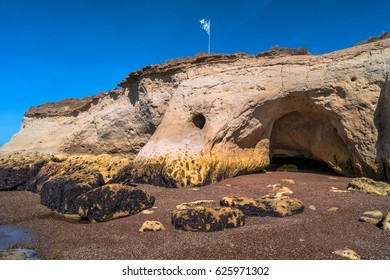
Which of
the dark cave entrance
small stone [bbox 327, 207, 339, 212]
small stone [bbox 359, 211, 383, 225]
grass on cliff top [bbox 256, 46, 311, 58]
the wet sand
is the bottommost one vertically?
the wet sand

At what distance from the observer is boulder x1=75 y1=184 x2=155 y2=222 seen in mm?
5578

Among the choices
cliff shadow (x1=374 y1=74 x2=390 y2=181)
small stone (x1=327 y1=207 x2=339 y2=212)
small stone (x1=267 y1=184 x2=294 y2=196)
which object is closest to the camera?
small stone (x1=327 y1=207 x2=339 y2=212)

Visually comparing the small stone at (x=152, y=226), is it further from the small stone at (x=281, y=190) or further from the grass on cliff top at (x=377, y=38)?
the grass on cliff top at (x=377, y=38)

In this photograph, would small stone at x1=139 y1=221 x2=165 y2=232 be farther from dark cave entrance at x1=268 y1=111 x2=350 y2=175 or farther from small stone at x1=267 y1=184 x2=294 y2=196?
dark cave entrance at x1=268 y1=111 x2=350 y2=175

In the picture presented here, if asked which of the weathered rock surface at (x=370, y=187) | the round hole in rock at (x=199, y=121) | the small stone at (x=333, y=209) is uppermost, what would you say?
the round hole in rock at (x=199, y=121)

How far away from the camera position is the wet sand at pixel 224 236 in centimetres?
365

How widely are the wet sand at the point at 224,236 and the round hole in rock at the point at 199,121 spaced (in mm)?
4526

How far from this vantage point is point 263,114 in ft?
33.3

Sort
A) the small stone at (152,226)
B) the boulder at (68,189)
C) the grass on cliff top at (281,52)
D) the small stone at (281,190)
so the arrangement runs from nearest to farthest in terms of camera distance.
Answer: the small stone at (152,226) → the boulder at (68,189) → the small stone at (281,190) → the grass on cliff top at (281,52)

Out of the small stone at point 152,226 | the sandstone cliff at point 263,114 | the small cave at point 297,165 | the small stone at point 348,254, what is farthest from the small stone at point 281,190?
the small cave at point 297,165

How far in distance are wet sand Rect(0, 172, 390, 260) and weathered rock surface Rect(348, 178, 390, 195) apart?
0.44 m

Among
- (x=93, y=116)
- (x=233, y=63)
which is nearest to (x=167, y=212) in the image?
(x=233, y=63)

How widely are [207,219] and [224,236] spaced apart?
475 millimetres

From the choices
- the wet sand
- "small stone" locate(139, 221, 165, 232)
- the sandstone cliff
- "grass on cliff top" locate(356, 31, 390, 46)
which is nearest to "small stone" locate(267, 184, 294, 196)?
the wet sand
